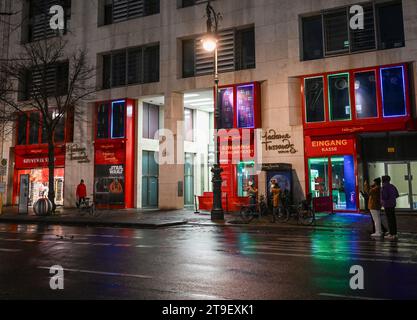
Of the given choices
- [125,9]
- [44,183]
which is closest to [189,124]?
[125,9]

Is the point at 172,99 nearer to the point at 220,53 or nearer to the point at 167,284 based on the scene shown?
the point at 220,53

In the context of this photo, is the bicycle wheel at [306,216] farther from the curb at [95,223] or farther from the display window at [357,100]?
the display window at [357,100]

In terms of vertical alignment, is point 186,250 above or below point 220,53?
below

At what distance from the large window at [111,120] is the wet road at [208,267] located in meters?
15.8

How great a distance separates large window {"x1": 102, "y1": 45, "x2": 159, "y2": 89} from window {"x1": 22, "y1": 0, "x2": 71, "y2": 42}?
5.25 metres

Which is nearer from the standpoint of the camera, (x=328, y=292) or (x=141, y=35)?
(x=328, y=292)

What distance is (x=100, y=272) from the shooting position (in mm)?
7219

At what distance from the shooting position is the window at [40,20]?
1232 inches

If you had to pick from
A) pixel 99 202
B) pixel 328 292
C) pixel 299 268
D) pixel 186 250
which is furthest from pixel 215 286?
pixel 99 202

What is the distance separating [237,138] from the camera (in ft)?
78.2

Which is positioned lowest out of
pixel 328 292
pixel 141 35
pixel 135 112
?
pixel 328 292

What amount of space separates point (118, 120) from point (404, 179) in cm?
1831

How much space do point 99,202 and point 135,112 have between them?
22.0 ft
